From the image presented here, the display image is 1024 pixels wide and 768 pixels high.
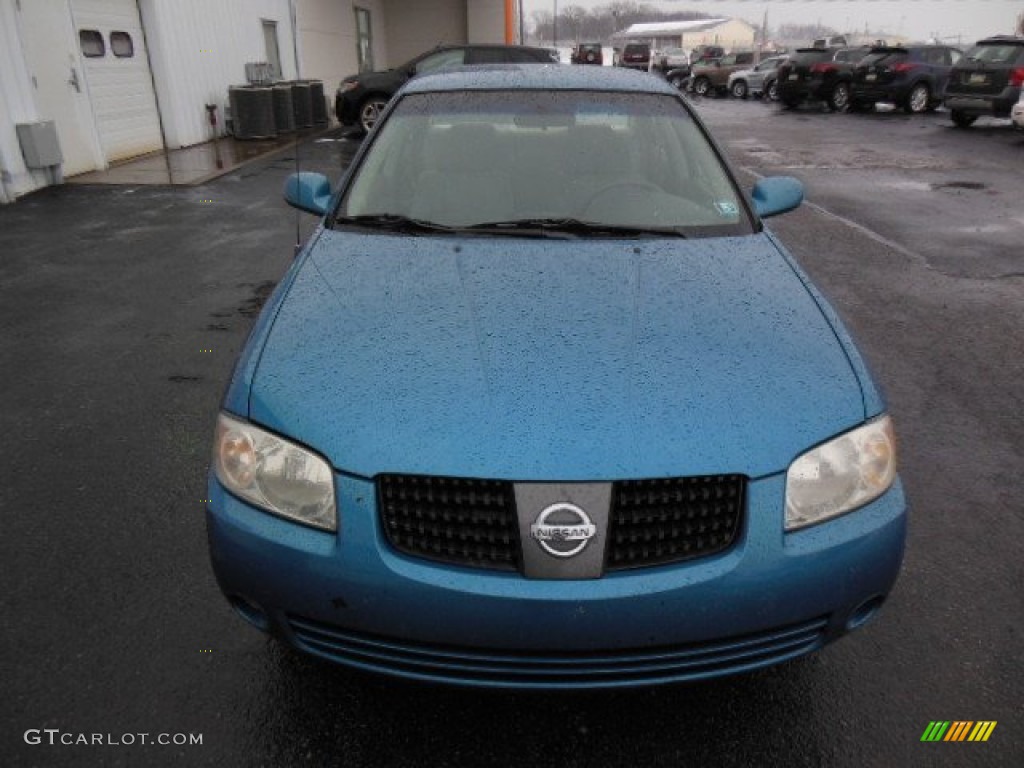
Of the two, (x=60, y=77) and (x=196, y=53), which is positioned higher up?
(x=196, y=53)

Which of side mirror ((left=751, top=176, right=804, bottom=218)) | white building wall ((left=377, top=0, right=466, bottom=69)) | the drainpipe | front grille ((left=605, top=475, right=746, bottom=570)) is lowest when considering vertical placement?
the drainpipe

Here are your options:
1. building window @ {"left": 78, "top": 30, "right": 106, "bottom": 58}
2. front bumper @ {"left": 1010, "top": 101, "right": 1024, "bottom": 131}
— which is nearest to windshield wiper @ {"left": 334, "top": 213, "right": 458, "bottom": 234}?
building window @ {"left": 78, "top": 30, "right": 106, "bottom": 58}

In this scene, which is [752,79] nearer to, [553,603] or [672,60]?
[672,60]

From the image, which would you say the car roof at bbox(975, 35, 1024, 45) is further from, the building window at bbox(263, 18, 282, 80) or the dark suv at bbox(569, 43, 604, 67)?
the dark suv at bbox(569, 43, 604, 67)

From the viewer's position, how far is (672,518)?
1.74 metres

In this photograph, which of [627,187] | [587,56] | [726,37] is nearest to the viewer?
[627,187]

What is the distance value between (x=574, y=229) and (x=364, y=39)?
2464 cm

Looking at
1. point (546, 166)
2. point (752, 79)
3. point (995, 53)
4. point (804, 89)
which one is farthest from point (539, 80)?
point (752, 79)

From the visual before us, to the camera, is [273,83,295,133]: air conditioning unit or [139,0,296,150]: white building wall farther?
[273,83,295,133]: air conditioning unit

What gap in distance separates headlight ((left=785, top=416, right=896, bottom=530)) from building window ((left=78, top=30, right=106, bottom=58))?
11987mm

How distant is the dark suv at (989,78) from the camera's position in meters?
16.2

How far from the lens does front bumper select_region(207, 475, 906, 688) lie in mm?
1703

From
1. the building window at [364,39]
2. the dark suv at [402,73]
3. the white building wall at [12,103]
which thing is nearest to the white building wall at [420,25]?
the building window at [364,39]

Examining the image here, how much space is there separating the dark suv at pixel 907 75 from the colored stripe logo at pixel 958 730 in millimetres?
23240
